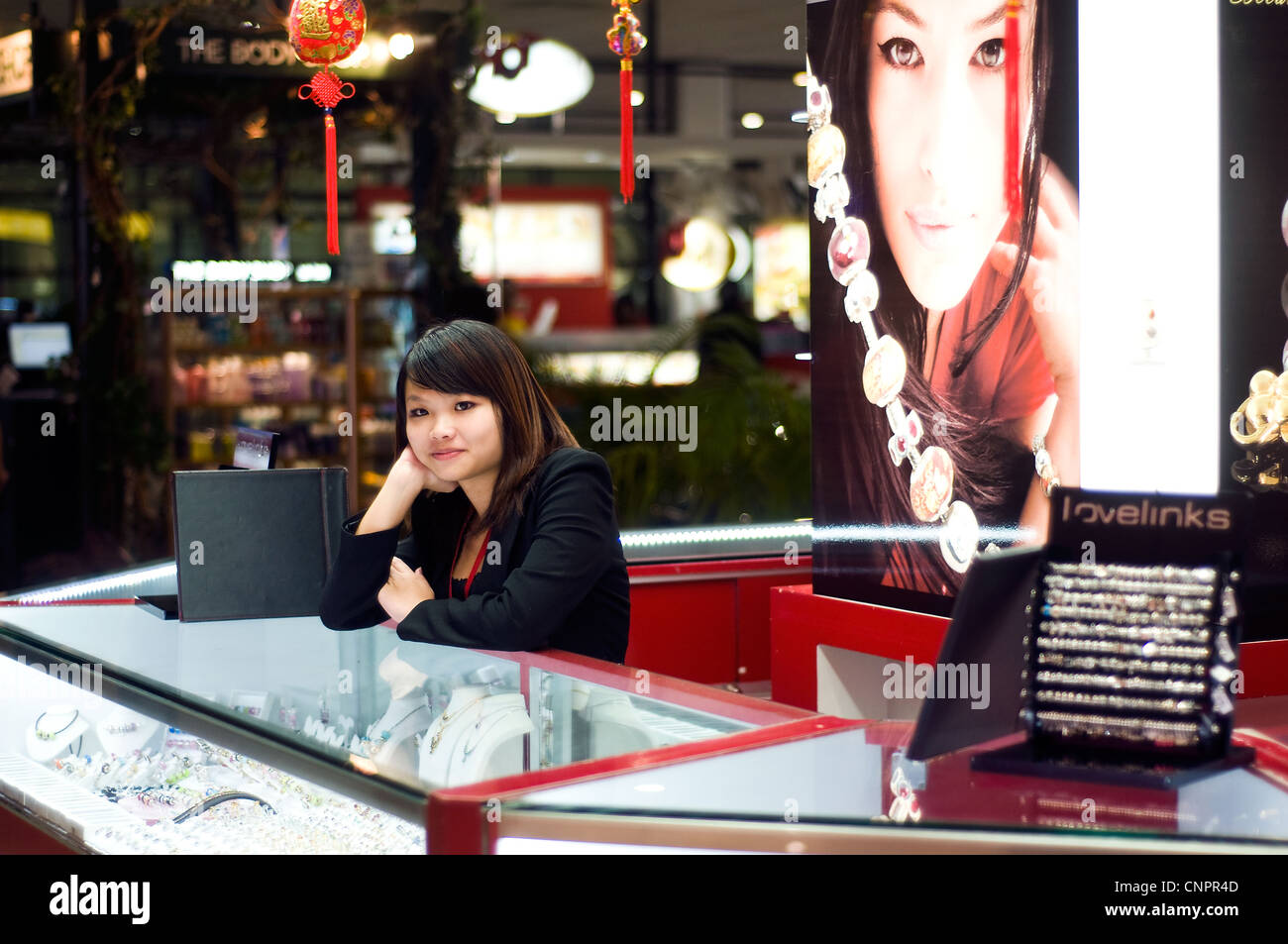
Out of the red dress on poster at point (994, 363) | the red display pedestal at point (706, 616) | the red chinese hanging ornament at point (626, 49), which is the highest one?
the red chinese hanging ornament at point (626, 49)

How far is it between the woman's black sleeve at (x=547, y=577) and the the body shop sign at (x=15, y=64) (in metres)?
6.29

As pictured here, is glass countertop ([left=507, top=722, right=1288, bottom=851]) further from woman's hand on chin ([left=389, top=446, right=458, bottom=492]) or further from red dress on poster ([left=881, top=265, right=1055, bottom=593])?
red dress on poster ([left=881, top=265, right=1055, bottom=593])

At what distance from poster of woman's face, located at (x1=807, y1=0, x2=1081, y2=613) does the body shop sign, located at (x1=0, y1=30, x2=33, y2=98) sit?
5.40 m

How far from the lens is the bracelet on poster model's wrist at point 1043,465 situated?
11.3 feet

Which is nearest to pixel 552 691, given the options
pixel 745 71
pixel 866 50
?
pixel 866 50

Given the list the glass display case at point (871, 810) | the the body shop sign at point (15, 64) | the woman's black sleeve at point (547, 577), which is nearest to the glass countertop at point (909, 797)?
the glass display case at point (871, 810)

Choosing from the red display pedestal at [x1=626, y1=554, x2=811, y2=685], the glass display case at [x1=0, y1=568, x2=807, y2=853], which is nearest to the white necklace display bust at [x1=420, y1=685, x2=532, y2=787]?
the glass display case at [x1=0, y1=568, x2=807, y2=853]

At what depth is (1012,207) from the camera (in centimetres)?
347

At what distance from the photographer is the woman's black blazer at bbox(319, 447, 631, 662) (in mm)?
2590

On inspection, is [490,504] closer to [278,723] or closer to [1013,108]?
[278,723]

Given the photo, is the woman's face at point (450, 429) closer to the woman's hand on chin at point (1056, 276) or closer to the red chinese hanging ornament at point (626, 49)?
the red chinese hanging ornament at point (626, 49)

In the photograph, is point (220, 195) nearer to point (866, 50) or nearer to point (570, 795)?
point (866, 50)

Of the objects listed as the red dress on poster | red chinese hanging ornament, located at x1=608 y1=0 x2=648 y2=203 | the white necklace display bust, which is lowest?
the white necklace display bust
